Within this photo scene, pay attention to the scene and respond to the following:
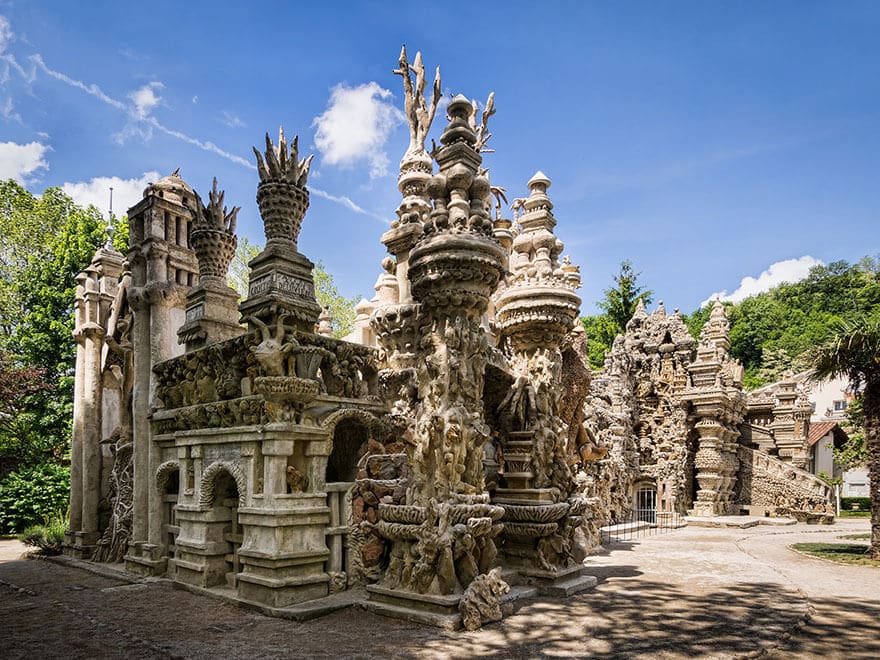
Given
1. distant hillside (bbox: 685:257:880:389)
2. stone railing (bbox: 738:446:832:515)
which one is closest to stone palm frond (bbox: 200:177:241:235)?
stone railing (bbox: 738:446:832:515)

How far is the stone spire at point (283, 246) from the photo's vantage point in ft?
30.8

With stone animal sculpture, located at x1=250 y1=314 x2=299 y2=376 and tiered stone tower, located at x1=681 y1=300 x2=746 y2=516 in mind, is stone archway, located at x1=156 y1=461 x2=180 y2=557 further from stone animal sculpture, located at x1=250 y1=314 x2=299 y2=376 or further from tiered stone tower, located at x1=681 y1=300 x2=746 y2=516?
tiered stone tower, located at x1=681 y1=300 x2=746 y2=516

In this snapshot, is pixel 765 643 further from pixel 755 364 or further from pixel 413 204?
pixel 755 364

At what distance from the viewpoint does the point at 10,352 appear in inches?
898

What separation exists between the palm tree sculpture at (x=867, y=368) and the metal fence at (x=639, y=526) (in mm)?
5672

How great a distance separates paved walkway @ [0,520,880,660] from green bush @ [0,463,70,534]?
795 centimetres

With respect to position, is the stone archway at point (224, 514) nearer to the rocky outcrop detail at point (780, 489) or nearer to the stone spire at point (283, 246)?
the stone spire at point (283, 246)

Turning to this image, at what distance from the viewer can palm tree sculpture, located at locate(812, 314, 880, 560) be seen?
13.1 metres

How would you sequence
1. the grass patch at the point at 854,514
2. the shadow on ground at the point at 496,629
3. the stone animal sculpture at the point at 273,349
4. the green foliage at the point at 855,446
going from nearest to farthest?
the shadow on ground at the point at 496,629, the stone animal sculpture at the point at 273,349, the green foliage at the point at 855,446, the grass patch at the point at 854,514

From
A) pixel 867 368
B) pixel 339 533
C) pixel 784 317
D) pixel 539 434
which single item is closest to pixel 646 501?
pixel 867 368

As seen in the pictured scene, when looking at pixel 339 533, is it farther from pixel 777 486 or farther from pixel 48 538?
pixel 777 486

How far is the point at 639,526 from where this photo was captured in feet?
62.4

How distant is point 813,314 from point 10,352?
55.3m

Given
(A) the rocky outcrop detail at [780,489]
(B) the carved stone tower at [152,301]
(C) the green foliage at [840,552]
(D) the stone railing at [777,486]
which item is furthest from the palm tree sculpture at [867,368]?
(B) the carved stone tower at [152,301]
